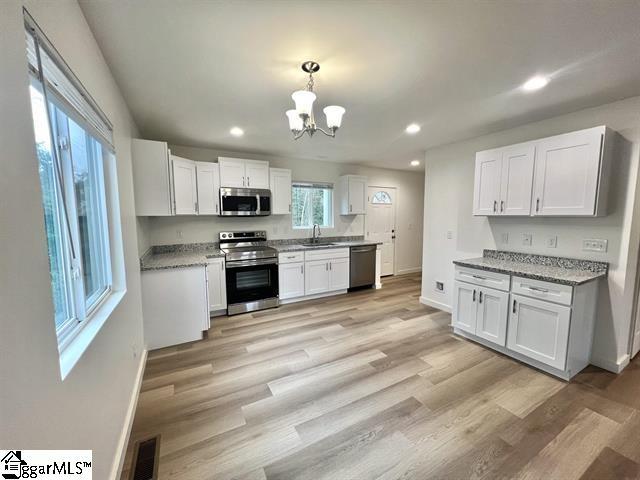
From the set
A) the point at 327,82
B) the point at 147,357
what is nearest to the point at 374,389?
the point at 147,357

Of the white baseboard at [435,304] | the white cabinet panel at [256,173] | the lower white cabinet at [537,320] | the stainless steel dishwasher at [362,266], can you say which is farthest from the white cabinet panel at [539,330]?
the white cabinet panel at [256,173]

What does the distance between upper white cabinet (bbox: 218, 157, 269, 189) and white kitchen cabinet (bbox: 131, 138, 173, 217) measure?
0.99m

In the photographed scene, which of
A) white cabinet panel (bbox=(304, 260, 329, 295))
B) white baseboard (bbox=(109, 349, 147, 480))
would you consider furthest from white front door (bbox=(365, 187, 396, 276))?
white baseboard (bbox=(109, 349, 147, 480))

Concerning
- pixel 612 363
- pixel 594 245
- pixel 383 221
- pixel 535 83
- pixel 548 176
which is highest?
pixel 535 83

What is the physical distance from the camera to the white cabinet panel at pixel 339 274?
4660mm

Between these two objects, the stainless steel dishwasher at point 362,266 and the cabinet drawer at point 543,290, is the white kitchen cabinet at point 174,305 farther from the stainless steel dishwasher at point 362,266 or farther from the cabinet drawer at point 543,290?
the cabinet drawer at point 543,290

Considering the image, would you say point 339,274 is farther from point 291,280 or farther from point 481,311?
point 481,311

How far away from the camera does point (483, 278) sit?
2838 mm

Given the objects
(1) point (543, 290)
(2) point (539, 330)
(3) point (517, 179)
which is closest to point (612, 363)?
(2) point (539, 330)

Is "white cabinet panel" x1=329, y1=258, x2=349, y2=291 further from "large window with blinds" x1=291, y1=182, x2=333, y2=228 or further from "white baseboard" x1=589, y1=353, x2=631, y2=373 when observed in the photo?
"white baseboard" x1=589, y1=353, x2=631, y2=373

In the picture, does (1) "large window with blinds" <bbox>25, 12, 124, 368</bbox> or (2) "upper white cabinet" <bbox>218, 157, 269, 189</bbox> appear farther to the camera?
(2) "upper white cabinet" <bbox>218, 157, 269, 189</bbox>

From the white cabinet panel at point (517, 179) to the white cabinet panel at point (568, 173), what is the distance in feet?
0.21

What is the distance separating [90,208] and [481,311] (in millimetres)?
3612

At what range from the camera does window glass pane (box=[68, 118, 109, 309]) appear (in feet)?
4.98
